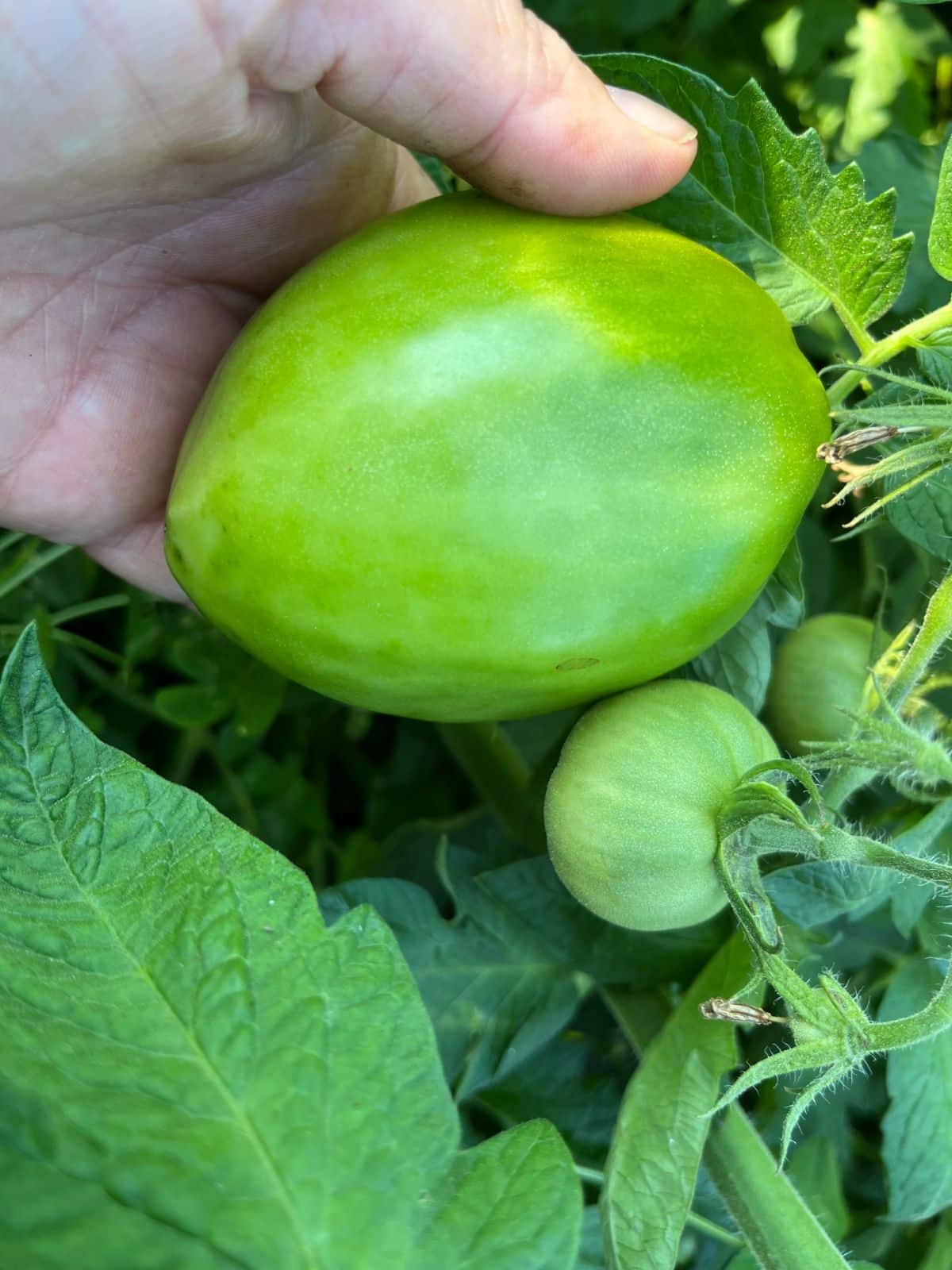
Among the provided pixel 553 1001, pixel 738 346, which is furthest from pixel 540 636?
pixel 553 1001

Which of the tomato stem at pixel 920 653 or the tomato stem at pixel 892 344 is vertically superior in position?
the tomato stem at pixel 892 344

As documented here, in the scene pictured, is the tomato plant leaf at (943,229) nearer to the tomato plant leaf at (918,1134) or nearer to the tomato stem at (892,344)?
the tomato stem at (892,344)

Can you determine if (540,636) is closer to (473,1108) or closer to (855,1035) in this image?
(855,1035)

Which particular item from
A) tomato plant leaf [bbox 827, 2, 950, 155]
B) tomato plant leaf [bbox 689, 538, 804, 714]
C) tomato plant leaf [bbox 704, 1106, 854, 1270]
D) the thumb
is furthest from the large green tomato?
tomato plant leaf [bbox 827, 2, 950, 155]

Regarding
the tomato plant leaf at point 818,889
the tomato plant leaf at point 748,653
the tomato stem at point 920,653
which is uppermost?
the tomato stem at point 920,653

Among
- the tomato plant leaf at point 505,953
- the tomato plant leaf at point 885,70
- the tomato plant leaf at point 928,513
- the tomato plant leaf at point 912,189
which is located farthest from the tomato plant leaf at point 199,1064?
the tomato plant leaf at point 885,70

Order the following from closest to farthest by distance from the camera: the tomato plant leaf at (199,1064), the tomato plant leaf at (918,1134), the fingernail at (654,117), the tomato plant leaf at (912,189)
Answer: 1. the tomato plant leaf at (199,1064)
2. the fingernail at (654,117)
3. the tomato plant leaf at (918,1134)
4. the tomato plant leaf at (912,189)
